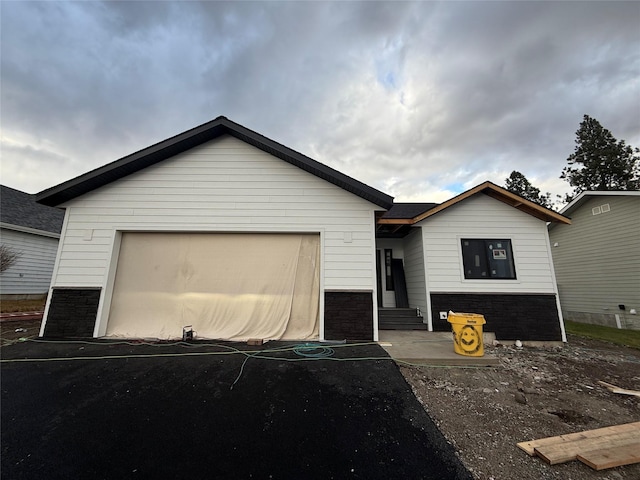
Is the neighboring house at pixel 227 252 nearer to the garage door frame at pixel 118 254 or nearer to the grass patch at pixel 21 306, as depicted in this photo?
the garage door frame at pixel 118 254

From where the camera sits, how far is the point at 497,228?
6969 mm

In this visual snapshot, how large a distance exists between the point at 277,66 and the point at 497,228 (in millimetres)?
9653

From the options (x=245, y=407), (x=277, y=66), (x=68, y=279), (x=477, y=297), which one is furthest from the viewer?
(x=277, y=66)

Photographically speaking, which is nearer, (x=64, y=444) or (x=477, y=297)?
(x=64, y=444)

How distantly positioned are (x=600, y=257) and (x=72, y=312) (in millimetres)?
18801

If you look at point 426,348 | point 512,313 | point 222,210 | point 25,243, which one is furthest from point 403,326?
point 25,243

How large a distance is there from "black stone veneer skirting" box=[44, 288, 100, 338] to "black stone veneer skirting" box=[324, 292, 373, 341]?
5618 millimetres

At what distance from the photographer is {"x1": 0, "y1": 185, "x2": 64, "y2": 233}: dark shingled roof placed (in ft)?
37.6

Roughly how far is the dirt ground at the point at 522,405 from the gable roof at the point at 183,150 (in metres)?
3.65

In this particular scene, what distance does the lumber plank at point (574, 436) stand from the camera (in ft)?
7.22

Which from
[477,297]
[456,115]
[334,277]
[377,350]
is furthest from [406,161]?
[377,350]

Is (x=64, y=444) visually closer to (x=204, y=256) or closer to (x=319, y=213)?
(x=204, y=256)

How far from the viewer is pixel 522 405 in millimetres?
3062

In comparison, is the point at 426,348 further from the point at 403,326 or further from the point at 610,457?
the point at 610,457
